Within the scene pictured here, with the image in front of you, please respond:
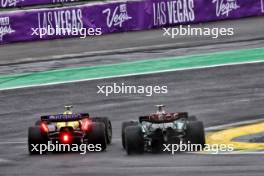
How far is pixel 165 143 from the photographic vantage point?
17.7 meters

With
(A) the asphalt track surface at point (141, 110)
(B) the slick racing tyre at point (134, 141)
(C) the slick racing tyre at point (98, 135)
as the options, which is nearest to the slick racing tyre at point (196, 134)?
(A) the asphalt track surface at point (141, 110)

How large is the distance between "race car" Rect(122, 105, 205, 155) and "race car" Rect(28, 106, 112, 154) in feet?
2.45

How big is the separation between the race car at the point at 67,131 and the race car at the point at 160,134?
0.75 meters

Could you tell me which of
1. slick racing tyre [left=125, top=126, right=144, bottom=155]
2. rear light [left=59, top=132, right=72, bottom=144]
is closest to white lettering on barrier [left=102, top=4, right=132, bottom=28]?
rear light [left=59, top=132, right=72, bottom=144]

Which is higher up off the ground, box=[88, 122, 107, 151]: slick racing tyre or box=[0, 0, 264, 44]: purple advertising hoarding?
box=[0, 0, 264, 44]: purple advertising hoarding

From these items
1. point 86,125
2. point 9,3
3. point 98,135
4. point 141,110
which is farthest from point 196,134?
point 9,3

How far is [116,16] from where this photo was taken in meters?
39.3

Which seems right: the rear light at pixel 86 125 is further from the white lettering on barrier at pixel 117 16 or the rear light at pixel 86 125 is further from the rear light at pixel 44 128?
the white lettering on barrier at pixel 117 16

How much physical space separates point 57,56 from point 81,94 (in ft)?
27.9

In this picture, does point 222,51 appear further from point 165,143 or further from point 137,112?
point 165,143

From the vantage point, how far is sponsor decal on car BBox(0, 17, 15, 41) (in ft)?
126

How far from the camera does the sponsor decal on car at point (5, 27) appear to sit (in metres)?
38.4

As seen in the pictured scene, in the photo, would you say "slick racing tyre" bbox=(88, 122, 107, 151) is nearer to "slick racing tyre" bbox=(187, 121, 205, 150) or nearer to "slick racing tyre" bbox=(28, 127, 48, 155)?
"slick racing tyre" bbox=(28, 127, 48, 155)

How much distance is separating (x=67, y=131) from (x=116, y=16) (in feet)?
70.2
